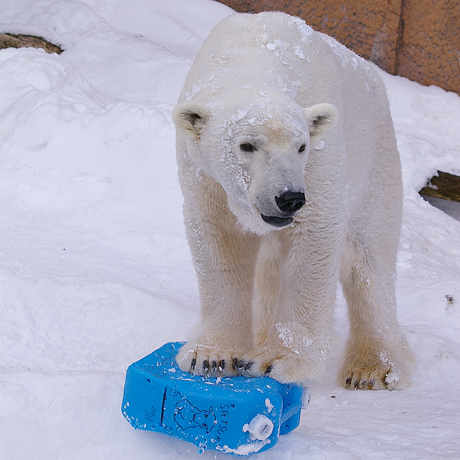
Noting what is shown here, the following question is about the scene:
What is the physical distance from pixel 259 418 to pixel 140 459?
0.41 m

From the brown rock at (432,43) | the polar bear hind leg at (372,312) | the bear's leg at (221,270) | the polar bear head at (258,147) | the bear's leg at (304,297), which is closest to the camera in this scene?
the polar bear head at (258,147)

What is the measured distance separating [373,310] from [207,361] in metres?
1.20

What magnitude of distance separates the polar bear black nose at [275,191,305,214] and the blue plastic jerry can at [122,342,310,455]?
0.60m

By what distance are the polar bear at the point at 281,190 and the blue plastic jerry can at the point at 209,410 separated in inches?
9.1

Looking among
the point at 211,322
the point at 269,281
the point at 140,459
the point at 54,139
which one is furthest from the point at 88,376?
the point at 54,139

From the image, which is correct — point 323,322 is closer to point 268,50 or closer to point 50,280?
point 268,50

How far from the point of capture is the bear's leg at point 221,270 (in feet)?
8.20

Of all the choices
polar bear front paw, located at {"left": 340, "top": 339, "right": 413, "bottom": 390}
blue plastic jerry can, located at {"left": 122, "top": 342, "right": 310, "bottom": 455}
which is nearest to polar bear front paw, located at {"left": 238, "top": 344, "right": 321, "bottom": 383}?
blue plastic jerry can, located at {"left": 122, "top": 342, "right": 310, "bottom": 455}

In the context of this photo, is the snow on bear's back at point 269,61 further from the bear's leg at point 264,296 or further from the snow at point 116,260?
the snow at point 116,260

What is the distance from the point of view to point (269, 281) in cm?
326

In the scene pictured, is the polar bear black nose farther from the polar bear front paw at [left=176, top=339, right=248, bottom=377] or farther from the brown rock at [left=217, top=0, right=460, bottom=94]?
the brown rock at [left=217, top=0, right=460, bottom=94]

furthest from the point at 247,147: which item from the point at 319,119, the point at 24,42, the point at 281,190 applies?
the point at 24,42

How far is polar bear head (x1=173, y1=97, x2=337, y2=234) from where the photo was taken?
196 cm

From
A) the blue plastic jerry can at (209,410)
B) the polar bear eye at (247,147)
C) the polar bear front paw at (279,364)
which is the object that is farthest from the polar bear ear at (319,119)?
the blue plastic jerry can at (209,410)
